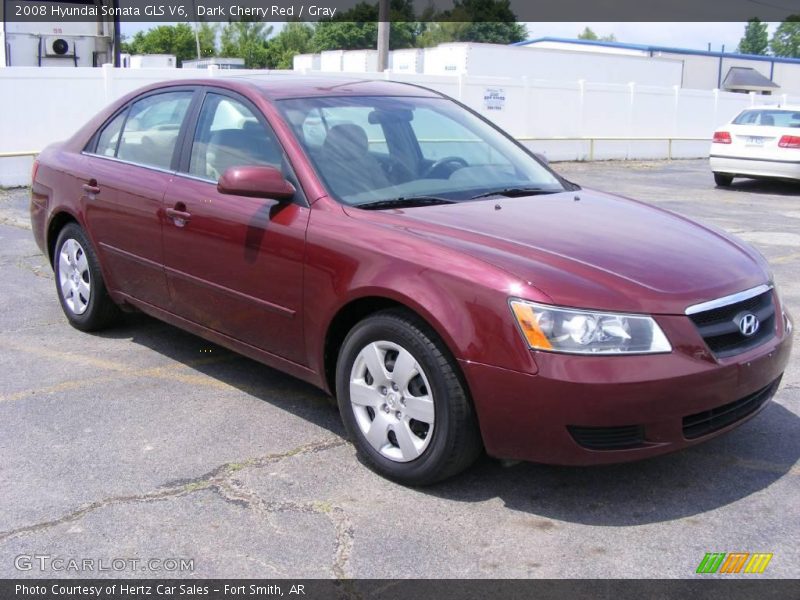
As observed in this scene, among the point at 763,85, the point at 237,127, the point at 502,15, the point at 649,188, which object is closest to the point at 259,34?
the point at 502,15

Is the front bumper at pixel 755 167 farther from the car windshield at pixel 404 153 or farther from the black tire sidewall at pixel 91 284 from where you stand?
the black tire sidewall at pixel 91 284

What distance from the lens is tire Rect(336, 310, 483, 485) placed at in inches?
135

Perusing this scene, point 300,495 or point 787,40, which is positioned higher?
point 787,40

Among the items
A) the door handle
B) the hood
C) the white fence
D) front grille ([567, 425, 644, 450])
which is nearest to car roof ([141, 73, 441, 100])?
the door handle

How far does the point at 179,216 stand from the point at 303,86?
0.96 meters

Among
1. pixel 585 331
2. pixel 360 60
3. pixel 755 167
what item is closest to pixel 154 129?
pixel 585 331

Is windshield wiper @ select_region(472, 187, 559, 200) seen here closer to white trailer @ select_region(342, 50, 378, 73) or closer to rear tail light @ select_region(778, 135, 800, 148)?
rear tail light @ select_region(778, 135, 800, 148)

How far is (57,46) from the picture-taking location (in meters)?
16.6

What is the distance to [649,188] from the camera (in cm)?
1648

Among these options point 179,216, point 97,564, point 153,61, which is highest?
point 153,61

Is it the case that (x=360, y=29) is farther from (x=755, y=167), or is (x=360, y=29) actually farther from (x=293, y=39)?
(x=755, y=167)

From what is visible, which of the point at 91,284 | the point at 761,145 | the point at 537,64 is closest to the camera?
the point at 91,284

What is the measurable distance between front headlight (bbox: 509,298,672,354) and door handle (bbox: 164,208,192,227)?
2.09 meters

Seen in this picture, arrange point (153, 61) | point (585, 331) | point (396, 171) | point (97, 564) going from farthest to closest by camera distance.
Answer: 1. point (153, 61)
2. point (396, 171)
3. point (585, 331)
4. point (97, 564)
